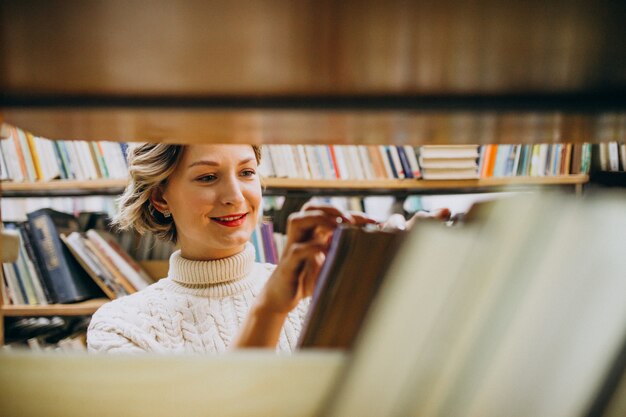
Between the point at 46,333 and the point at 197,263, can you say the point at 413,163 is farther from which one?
the point at 46,333

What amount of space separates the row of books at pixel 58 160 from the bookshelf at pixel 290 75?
5.28 feet

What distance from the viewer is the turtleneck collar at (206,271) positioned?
1.26m

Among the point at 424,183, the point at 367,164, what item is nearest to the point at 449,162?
the point at 424,183

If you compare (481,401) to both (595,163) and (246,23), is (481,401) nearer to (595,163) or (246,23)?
(246,23)

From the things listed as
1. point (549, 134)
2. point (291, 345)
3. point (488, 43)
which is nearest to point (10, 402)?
point (488, 43)

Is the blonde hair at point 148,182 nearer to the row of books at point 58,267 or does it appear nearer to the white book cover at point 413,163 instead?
the row of books at point 58,267

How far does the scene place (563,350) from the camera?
270 mm

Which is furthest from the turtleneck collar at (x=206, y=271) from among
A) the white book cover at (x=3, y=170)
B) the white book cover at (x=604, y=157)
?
the white book cover at (x=604, y=157)

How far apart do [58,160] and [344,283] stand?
2.15 metres

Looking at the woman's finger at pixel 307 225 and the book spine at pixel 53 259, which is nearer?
the woman's finger at pixel 307 225

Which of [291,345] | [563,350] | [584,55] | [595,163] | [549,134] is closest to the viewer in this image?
[563,350]

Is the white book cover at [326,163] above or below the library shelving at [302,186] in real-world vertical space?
above

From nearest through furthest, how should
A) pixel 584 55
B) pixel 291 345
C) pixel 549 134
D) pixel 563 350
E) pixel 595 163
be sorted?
pixel 563 350 < pixel 584 55 < pixel 549 134 < pixel 291 345 < pixel 595 163

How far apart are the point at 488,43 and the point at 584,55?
10 cm
